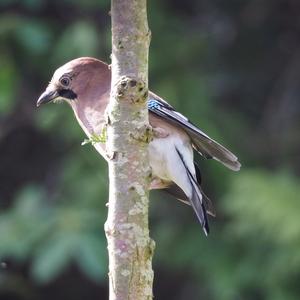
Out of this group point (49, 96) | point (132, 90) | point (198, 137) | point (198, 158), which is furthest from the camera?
point (198, 158)

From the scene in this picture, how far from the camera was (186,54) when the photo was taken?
905cm

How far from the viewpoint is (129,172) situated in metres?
3.71

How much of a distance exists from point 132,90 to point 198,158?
4.85 m

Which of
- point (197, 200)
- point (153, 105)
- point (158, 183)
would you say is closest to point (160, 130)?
point (153, 105)

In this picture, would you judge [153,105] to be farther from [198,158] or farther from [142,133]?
[198,158]

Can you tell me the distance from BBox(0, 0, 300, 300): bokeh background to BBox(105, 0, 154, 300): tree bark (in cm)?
396

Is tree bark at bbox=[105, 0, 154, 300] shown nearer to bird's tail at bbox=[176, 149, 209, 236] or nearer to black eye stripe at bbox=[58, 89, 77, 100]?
bird's tail at bbox=[176, 149, 209, 236]

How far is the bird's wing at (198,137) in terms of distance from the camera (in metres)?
4.65

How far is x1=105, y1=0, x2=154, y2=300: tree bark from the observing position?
143 inches

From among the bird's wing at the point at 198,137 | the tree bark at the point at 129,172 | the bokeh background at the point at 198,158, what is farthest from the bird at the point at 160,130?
the bokeh background at the point at 198,158

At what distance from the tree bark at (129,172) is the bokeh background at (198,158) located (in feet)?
13.0

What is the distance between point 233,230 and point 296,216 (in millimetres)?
898

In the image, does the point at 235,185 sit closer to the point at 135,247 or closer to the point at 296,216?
the point at 296,216

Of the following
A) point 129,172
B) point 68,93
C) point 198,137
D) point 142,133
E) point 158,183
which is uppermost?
point 68,93
